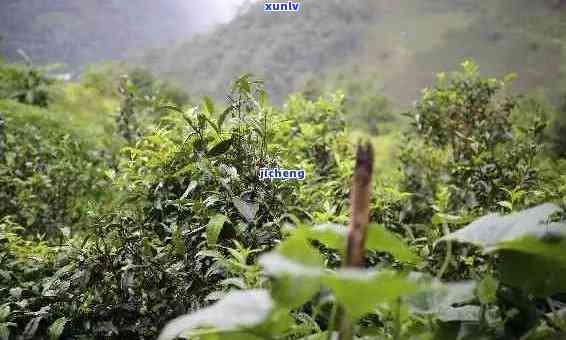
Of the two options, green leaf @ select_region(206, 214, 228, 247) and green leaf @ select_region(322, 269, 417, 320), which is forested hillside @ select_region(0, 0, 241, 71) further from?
green leaf @ select_region(322, 269, 417, 320)

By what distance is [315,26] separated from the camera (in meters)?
39.7

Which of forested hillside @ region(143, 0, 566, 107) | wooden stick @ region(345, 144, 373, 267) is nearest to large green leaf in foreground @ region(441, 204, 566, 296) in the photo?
wooden stick @ region(345, 144, 373, 267)

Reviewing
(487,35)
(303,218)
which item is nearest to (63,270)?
(303,218)

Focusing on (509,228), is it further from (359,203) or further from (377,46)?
(377,46)

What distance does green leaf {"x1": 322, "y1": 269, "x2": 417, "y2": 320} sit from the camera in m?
0.52

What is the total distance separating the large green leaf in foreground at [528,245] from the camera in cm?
67

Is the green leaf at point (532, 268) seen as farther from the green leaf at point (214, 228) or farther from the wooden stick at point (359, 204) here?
the green leaf at point (214, 228)

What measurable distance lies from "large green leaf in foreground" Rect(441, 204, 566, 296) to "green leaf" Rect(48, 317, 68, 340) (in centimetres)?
129

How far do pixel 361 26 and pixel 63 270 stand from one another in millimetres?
46968

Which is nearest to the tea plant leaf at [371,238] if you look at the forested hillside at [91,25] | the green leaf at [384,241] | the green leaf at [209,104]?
the green leaf at [384,241]

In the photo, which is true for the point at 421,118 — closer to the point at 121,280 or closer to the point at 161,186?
the point at 161,186

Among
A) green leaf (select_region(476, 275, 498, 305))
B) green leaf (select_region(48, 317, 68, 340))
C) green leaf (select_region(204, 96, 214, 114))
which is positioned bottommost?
green leaf (select_region(48, 317, 68, 340))

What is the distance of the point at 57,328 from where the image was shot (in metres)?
1.60

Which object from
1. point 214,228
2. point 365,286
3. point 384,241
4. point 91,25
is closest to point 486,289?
point 384,241
